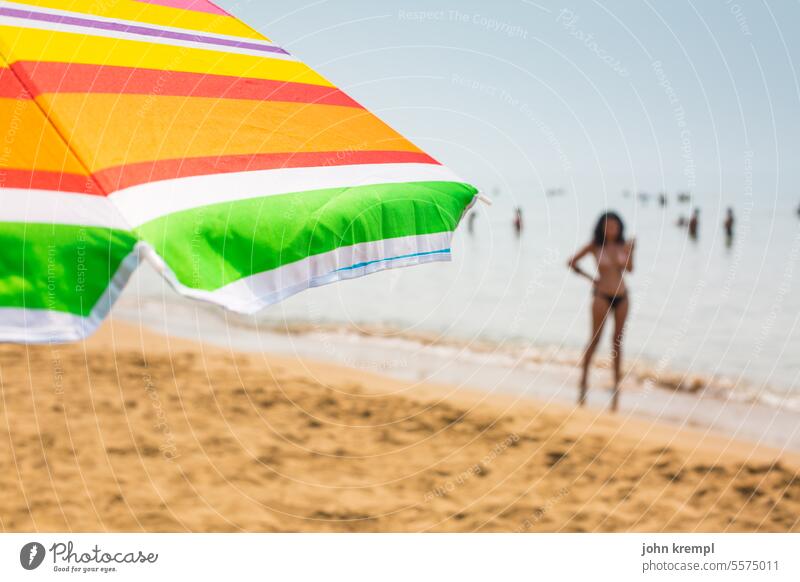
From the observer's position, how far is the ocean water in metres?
6.93

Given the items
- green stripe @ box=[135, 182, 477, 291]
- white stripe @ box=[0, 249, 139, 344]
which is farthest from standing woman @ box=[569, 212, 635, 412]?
white stripe @ box=[0, 249, 139, 344]

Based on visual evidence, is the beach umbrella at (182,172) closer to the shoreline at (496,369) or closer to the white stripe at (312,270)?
the white stripe at (312,270)

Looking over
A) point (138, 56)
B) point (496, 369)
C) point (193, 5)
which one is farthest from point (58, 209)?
point (496, 369)

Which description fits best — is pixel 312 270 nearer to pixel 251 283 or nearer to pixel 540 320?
pixel 251 283

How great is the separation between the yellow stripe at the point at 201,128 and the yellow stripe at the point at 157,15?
1.04 feet

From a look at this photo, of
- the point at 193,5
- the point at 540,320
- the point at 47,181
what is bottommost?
the point at 540,320

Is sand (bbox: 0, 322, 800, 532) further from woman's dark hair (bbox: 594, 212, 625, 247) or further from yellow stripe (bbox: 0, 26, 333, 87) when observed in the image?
yellow stripe (bbox: 0, 26, 333, 87)

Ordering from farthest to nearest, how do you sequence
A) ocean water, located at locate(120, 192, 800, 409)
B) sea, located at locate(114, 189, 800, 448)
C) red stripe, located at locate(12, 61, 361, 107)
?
ocean water, located at locate(120, 192, 800, 409) < sea, located at locate(114, 189, 800, 448) < red stripe, located at locate(12, 61, 361, 107)

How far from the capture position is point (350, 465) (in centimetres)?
398

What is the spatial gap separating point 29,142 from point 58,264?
29 centimetres

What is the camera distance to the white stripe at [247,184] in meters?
1.21

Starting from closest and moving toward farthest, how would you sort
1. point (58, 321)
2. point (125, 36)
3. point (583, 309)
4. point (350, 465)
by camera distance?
1. point (58, 321)
2. point (125, 36)
3. point (350, 465)
4. point (583, 309)

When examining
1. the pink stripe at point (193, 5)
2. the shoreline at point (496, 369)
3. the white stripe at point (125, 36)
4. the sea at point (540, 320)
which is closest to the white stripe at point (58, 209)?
the white stripe at point (125, 36)
